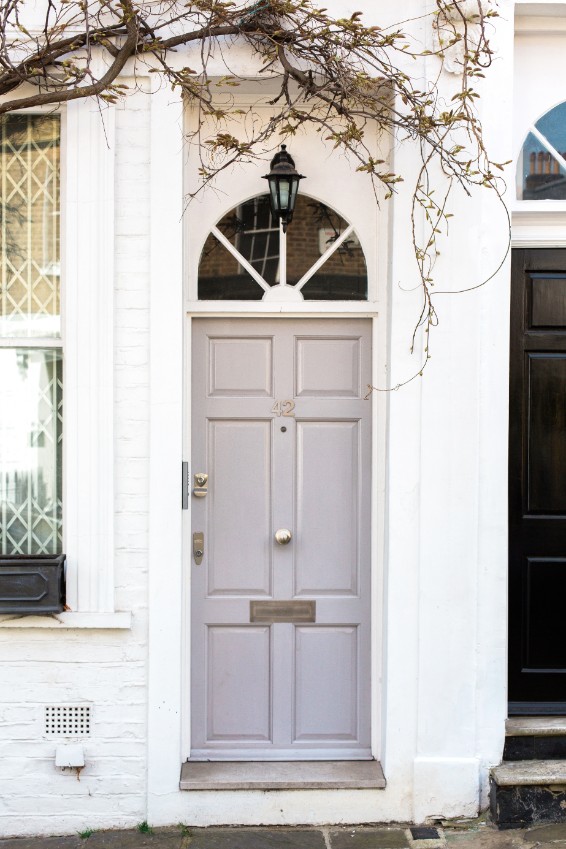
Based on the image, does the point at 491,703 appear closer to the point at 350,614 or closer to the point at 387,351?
the point at 350,614

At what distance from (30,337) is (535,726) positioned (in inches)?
132

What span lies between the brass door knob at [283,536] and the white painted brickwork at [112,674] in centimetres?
73

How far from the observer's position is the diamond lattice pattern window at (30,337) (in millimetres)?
4586

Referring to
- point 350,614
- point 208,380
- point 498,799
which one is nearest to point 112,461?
point 208,380

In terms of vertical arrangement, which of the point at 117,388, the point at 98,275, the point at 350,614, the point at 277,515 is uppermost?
the point at 98,275

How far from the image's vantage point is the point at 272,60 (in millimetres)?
4340

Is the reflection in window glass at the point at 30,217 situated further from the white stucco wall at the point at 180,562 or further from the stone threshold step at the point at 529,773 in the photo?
the stone threshold step at the point at 529,773

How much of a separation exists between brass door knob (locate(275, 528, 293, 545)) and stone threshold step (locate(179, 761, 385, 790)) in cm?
118

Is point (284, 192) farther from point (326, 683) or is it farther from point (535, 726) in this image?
point (535, 726)

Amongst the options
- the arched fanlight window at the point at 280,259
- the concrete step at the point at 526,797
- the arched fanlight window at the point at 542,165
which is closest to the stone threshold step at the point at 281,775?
the concrete step at the point at 526,797

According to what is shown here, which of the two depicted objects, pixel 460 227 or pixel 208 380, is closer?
pixel 460 227

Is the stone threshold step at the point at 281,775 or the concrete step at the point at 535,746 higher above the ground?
the concrete step at the point at 535,746

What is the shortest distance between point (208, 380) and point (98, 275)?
0.80m

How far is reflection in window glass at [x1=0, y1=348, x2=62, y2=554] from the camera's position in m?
4.63
